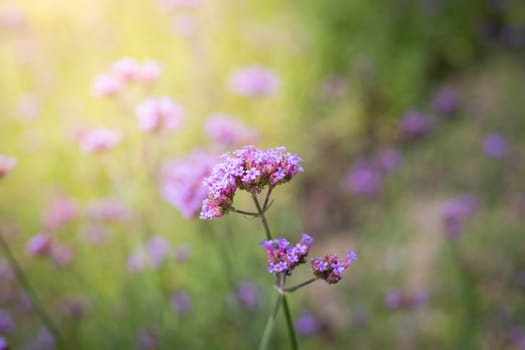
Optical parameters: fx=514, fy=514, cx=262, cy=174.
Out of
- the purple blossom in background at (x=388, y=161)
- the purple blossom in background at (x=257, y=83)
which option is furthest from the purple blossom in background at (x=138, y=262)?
the purple blossom in background at (x=388, y=161)

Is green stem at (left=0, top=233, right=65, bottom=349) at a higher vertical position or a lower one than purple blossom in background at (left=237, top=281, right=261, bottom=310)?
lower

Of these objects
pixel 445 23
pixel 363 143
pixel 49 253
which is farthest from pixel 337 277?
pixel 445 23

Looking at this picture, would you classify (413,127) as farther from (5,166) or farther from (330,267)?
(5,166)

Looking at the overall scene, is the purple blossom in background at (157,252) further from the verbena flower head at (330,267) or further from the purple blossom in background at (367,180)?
the purple blossom in background at (367,180)

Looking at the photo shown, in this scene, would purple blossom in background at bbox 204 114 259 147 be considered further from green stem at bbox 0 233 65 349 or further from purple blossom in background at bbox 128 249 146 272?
green stem at bbox 0 233 65 349

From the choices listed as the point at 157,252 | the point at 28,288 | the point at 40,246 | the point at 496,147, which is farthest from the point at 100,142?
the point at 496,147

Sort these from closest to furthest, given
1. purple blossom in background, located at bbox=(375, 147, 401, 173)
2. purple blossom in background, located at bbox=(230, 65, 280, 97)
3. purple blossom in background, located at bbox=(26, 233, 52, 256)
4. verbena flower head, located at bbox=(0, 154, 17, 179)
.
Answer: verbena flower head, located at bbox=(0, 154, 17, 179) → purple blossom in background, located at bbox=(26, 233, 52, 256) → purple blossom in background, located at bbox=(375, 147, 401, 173) → purple blossom in background, located at bbox=(230, 65, 280, 97)

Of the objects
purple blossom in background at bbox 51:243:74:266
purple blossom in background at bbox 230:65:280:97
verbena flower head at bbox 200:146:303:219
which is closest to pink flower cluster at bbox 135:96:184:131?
purple blossom in background at bbox 51:243:74:266
